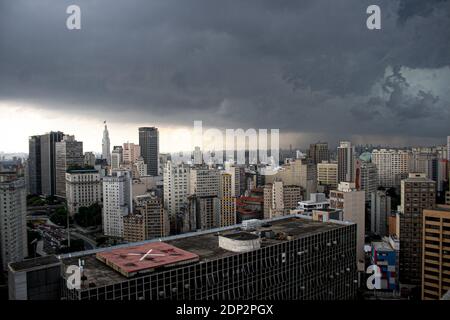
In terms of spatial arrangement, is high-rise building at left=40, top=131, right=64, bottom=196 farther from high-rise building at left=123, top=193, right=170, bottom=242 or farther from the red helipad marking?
the red helipad marking

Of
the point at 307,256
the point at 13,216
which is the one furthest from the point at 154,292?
the point at 13,216

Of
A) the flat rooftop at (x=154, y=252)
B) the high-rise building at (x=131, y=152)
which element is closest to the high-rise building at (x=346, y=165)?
the flat rooftop at (x=154, y=252)

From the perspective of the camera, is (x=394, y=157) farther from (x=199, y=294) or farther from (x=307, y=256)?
(x=199, y=294)

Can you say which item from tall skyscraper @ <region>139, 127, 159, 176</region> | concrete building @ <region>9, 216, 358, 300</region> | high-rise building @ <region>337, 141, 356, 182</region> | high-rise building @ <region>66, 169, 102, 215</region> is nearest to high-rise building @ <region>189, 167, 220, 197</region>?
high-rise building @ <region>337, 141, 356, 182</region>

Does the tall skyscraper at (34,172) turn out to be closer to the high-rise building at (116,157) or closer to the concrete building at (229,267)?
the high-rise building at (116,157)

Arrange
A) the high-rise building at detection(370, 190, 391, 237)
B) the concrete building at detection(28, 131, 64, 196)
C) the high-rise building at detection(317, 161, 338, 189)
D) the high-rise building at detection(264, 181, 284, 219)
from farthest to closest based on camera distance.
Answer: the concrete building at detection(28, 131, 64, 196) < the high-rise building at detection(317, 161, 338, 189) < the high-rise building at detection(264, 181, 284, 219) < the high-rise building at detection(370, 190, 391, 237)

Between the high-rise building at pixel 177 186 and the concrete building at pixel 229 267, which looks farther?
the high-rise building at pixel 177 186

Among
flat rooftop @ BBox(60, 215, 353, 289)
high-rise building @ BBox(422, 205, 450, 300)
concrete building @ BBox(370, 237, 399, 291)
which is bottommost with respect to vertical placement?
concrete building @ BBox(370, 237, 399, 291)
